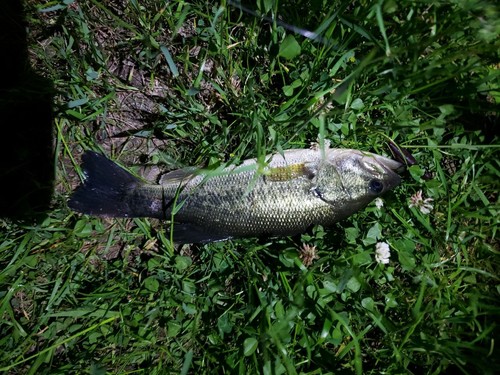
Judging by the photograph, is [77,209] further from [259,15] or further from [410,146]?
[410,146]

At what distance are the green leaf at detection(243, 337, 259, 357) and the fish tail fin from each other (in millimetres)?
1151

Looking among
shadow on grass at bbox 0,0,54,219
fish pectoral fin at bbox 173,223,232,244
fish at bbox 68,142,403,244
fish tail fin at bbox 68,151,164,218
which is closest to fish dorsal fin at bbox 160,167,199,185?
fish at bbox 68,142,403,244

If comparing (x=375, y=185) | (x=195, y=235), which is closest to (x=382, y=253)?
(x=375, y=185)

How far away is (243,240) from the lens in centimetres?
320

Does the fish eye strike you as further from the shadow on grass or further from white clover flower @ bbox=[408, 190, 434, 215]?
the shadow on grass

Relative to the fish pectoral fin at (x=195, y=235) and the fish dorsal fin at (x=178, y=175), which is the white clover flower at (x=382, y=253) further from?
the fish dorsal fin at (x=178, y=175)

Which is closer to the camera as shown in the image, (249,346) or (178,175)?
(249,346)

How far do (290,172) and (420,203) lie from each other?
1.12 meters

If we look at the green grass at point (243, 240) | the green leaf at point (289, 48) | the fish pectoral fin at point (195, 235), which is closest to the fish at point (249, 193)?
the fish pectoral fin at point (195, 235)

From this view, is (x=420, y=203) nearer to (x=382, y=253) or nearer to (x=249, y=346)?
(x=382, y=253)

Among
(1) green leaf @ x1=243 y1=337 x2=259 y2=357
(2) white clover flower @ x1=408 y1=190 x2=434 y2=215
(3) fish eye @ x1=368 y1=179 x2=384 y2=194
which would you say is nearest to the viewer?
(1) green leaf @ x1=243 y1=337 x2=259 y2=357

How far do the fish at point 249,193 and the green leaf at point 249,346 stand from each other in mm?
772

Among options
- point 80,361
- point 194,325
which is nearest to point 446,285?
point 194,325

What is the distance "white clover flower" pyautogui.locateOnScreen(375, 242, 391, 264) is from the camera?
3.05 metres
